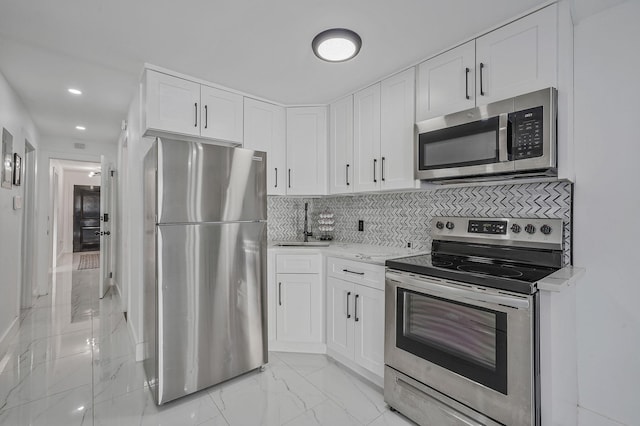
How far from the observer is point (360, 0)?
63.3 inches

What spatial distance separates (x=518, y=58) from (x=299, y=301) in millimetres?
2287

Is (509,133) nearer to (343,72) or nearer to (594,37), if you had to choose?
(594,37)

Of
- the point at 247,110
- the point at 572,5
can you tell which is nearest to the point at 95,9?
the point at 247,110

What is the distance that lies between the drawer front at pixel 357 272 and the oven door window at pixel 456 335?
0.26 metres

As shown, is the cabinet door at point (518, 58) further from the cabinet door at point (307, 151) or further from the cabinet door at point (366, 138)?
the cabinet door at point (307, 151)

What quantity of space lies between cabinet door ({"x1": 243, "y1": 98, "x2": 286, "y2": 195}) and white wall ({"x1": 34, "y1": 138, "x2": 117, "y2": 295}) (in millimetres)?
3057

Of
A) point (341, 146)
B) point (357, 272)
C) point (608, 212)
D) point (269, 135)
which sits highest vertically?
point (269, 135)

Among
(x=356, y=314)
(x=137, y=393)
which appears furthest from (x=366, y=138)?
(x=137, y=393)

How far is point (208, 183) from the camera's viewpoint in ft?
6.93

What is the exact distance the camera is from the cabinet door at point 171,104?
7.52ft

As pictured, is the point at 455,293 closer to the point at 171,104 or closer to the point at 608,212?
the point at 608,212

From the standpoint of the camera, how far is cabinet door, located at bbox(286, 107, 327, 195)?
3018 mm

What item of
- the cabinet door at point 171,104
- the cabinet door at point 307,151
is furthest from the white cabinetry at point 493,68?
the cabinet door at point 171,104

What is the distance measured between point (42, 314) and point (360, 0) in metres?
4.69
